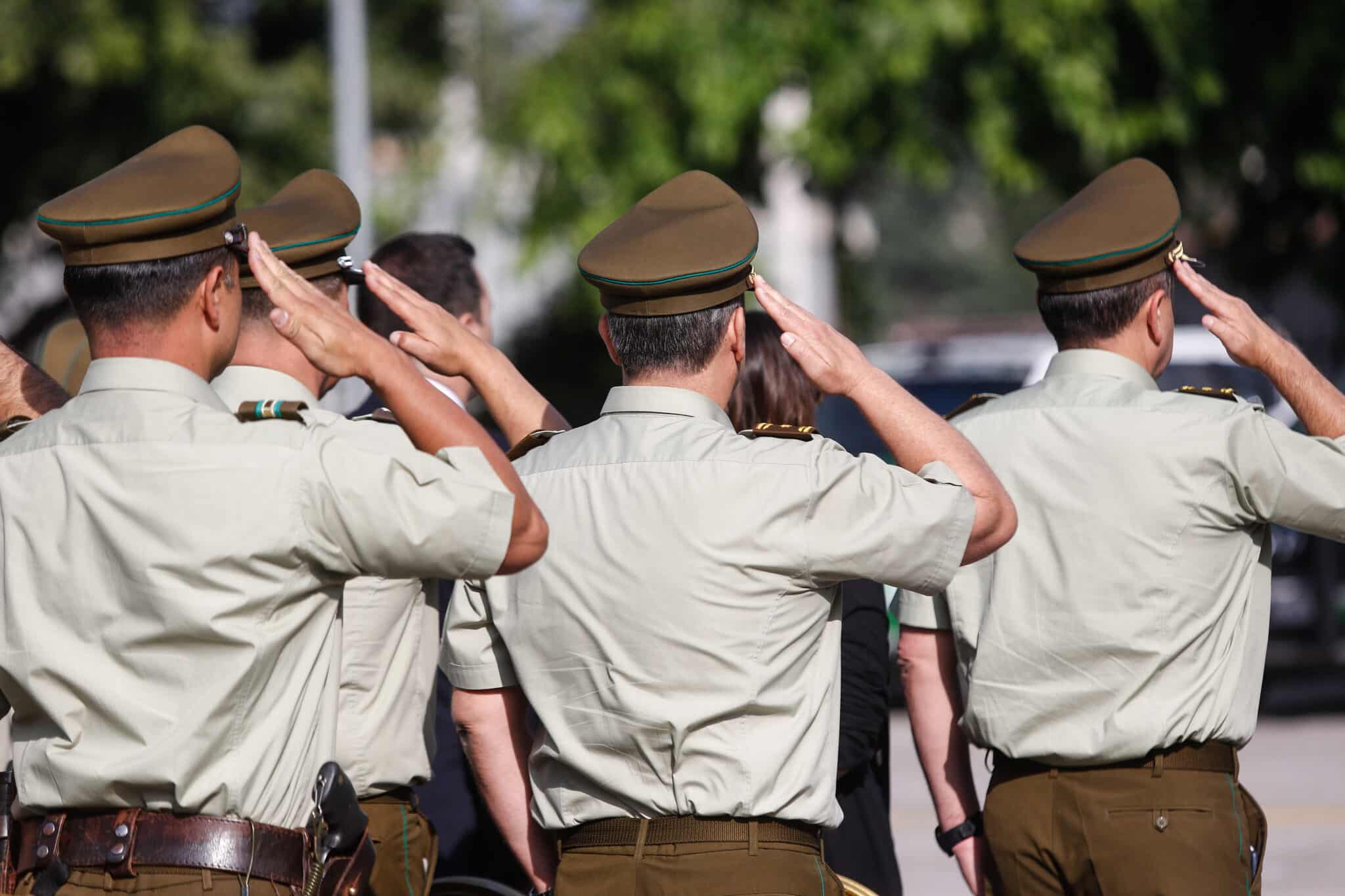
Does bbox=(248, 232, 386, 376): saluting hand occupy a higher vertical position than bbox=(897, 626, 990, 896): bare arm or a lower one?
higher

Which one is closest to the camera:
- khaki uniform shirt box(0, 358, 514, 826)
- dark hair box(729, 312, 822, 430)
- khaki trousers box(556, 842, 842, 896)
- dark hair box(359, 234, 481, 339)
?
khaki uniform shirt box(0, 358, 514, 826)

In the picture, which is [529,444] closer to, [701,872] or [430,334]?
[430,334]

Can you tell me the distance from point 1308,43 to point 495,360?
380 inches

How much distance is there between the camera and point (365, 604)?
3.36 metres

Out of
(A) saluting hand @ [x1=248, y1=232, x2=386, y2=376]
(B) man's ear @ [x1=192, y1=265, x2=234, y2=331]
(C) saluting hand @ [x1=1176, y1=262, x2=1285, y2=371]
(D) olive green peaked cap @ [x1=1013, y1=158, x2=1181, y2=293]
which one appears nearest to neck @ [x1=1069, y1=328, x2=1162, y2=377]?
(D) olive green peaked cap @ [x1=1013, y1=158, x2=1181, y2=293]

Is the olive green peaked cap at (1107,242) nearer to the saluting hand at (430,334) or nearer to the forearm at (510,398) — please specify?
the forearm at (510,398)

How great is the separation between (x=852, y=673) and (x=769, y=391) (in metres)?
0.65

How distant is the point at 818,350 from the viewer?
2.90 m

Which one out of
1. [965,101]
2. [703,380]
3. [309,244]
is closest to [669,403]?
[703,380]

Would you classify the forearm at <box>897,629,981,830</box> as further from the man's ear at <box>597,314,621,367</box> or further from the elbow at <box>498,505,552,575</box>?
the elbow at <box>498,505,552,575</box>

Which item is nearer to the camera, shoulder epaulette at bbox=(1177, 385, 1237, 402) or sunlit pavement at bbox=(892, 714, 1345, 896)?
shoulder epaulette at bbox=(1177, 385, 1237, 402)

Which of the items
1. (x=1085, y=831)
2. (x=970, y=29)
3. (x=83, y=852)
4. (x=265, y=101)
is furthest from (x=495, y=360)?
(x=265, y=101)

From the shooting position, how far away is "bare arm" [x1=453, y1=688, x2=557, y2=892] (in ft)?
10.3

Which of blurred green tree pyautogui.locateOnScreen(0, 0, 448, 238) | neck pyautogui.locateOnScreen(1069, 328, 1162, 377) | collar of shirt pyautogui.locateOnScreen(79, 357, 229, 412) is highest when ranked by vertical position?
collar of shirt pyautogui.locateOnScreen(79, 357, 229, 412)
